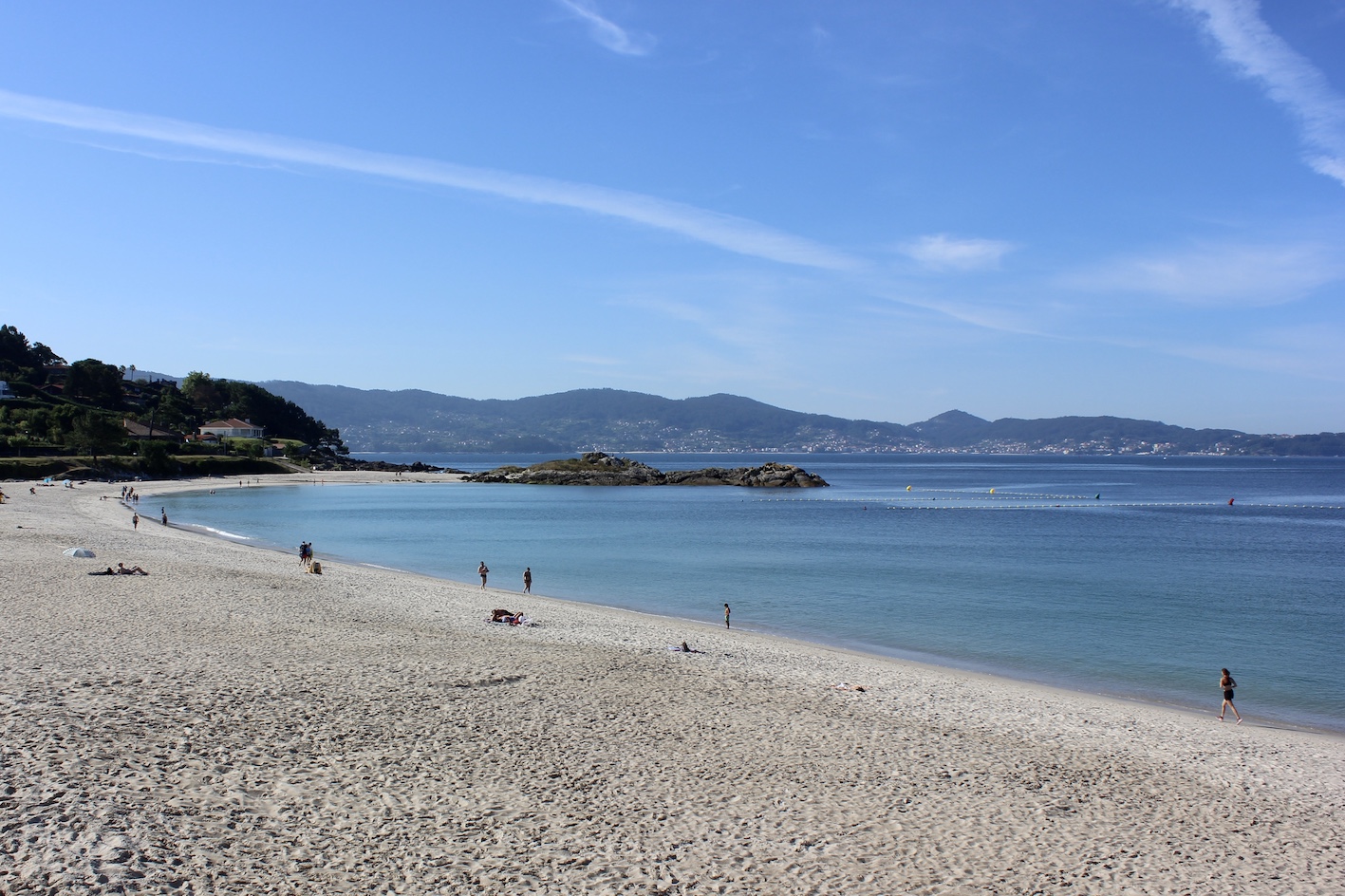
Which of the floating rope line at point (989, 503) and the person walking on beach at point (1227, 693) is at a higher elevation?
the person walking on beach at point (1227, 693)

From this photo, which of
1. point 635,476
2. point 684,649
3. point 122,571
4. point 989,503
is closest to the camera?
point 684,649

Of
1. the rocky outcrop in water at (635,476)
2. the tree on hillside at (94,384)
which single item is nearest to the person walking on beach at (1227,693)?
the rocky outcrop in water at (635,476)

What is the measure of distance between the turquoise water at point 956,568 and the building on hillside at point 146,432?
3168 centimetres

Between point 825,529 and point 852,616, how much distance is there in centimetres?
3185

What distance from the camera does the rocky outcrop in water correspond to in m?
111

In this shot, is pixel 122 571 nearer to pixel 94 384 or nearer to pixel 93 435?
pixel 93 435

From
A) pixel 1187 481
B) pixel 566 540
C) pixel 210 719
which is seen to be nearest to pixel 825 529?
pixel 566 540

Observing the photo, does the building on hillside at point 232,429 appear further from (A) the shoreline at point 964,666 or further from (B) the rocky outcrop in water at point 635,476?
(A) the shoreline at point 964,666

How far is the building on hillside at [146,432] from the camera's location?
106 m

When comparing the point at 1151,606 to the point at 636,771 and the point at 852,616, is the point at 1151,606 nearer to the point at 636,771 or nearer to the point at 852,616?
the point at 852,616

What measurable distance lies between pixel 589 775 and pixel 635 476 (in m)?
105

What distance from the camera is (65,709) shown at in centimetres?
1127

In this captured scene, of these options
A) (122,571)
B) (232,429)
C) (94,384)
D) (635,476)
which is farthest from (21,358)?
(122,571)

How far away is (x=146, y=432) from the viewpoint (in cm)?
10969
